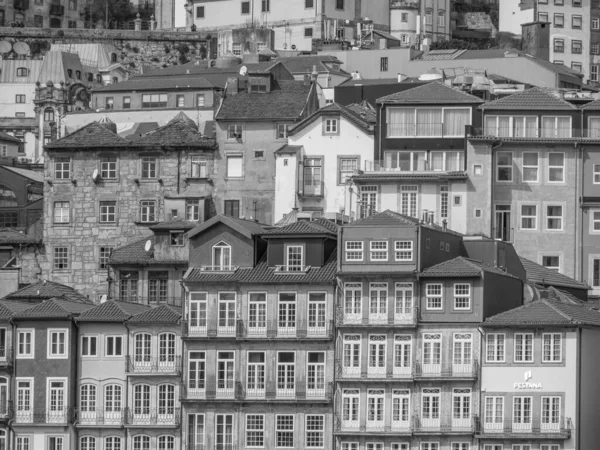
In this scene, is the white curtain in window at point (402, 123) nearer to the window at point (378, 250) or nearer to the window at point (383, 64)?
the window at point (378, 250)

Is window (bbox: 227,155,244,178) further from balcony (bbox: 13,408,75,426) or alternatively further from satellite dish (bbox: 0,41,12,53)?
satellite dish (bbox: 0,41,12,53)

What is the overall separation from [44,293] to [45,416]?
8.62m

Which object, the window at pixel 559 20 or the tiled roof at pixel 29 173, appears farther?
the window at pixel 559 20

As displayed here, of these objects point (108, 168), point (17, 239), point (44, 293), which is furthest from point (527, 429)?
point (17, 239)

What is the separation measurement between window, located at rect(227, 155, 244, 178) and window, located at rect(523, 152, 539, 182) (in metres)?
14.4

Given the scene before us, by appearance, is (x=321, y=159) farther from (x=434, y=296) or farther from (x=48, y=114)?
(x=48, y=114)

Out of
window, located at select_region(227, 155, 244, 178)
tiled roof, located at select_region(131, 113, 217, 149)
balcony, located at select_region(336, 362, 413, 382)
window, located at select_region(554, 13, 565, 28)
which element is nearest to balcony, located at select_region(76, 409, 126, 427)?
balcony, located at select_region(336, 362, 413, 382)

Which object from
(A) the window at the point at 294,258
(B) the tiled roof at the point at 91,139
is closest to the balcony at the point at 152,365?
(A) the window at the point at 294,258

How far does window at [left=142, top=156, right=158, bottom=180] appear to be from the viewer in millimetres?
111750

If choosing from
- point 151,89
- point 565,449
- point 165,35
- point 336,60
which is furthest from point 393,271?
point 165,35

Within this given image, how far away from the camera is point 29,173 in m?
127

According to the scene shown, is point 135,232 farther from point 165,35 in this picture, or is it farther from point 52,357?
point 165,35

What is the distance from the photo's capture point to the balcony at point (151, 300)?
103625mm

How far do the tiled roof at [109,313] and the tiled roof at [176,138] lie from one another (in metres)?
14.8
